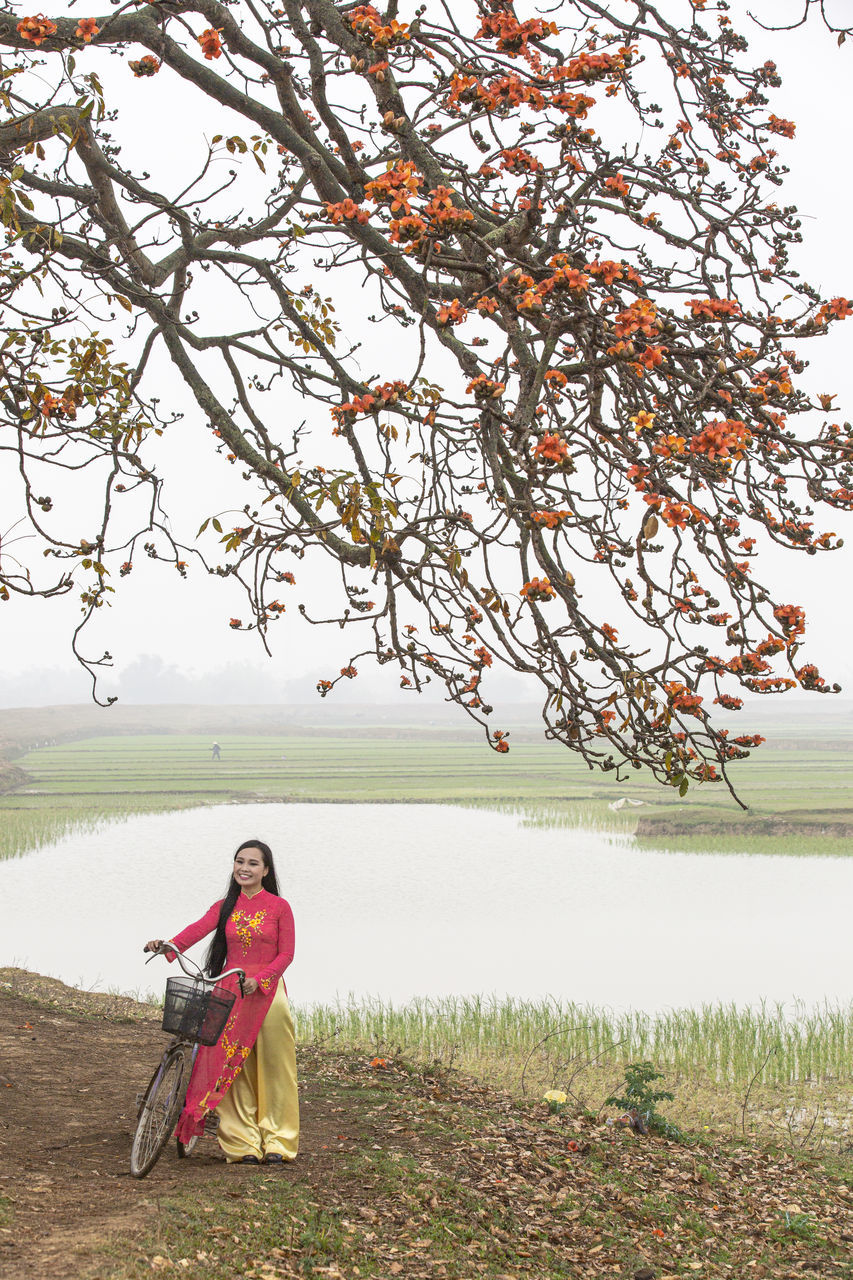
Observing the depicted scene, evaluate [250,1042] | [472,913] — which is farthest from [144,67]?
[472,913]

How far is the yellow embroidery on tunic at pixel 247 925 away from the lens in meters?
5.50

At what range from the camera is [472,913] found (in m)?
16.0

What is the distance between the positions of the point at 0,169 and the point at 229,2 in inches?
77.8

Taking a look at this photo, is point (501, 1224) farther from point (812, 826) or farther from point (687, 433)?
point (812, 826)

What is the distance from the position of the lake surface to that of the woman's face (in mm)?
6001

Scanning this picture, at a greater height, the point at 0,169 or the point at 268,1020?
the point at 0,169

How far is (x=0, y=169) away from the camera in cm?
495

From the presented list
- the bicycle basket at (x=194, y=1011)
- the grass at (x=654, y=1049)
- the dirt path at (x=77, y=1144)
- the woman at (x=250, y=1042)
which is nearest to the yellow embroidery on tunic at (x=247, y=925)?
the woman at (x=250, y=1042)

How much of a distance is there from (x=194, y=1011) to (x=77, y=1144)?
1.41 metres

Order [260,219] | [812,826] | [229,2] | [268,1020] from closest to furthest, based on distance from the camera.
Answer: [268,1020] < [229,2] < [260,219] < [812,826]

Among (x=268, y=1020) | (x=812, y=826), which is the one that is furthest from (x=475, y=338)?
(x=812, y=826)

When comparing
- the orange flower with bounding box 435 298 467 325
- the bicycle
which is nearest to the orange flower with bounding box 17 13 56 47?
the orange flower with bounding box 435 298 467 325

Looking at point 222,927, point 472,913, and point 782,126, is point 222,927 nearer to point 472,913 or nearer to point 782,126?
point 782,126

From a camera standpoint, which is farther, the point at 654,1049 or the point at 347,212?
the point at 654,1049
